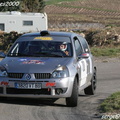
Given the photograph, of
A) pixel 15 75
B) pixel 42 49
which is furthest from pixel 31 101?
pixel 42 49

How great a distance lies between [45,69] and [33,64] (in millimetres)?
332

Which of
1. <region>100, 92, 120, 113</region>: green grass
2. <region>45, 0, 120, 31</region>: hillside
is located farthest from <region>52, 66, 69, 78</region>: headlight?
<region>45, 0, 120, 31</region>: hillside

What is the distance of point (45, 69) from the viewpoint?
9.79m

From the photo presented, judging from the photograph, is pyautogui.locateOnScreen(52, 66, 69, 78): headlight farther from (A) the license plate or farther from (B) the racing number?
(B) the racing number

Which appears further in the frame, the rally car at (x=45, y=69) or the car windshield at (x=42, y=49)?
the car windshield at (x=42, y=49)

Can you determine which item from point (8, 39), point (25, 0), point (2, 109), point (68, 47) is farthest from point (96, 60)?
point (25, 0)

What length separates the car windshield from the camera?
10742mm

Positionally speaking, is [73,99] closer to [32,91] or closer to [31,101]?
[32,91]

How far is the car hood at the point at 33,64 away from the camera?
386 inches

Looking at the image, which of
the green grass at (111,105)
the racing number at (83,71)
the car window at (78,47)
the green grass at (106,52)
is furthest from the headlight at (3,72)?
the green grass at (106,52)

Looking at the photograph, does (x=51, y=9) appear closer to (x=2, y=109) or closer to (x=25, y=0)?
(x=25, y=0)

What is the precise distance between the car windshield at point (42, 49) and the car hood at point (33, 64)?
31cm

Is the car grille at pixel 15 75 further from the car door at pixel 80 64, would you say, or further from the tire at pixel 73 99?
the car door at pixel 80 64

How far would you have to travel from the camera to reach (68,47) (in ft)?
35.9
